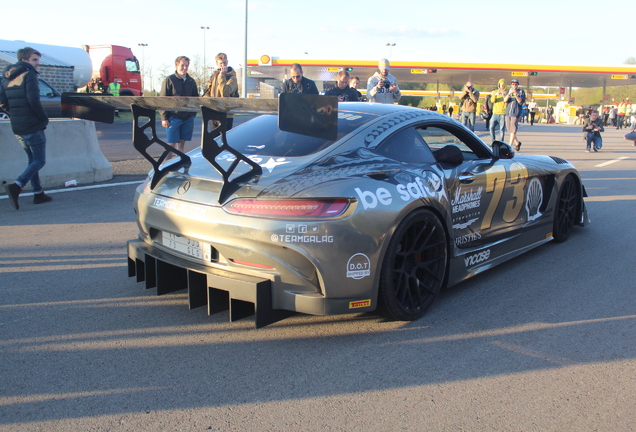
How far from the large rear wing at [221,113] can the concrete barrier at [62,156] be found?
4.73 m

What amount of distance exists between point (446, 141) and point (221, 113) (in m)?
2.00

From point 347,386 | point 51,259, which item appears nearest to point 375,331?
point 347,386

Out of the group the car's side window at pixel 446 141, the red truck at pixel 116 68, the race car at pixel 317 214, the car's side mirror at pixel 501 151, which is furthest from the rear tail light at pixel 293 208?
the red truck at pixel 116 68

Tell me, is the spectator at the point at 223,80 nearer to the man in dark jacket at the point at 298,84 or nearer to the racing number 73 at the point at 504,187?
the man in dark jacket at the point at 298,84

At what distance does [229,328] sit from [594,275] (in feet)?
10.2

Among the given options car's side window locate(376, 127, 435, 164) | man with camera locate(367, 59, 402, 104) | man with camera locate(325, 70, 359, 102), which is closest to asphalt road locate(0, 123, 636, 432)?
car's side window locate(376, 127, 435, 164)

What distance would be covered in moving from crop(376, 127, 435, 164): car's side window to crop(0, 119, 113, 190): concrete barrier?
6166mm

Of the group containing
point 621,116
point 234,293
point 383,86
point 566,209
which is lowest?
point 234,293

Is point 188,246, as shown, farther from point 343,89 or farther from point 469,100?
point 469,100

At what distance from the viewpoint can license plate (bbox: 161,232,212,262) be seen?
A: 3334mm

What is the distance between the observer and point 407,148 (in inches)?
155

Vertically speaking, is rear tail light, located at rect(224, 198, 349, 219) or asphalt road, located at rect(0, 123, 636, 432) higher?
rear tail light, located at rect(224, 198, 349, 219)

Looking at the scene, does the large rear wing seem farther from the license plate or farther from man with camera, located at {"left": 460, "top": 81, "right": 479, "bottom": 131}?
man with camera, located at {"left": 460, "top": 81, "right": 479, "bottom": 131}

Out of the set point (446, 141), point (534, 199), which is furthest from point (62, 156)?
point (534, 199)
